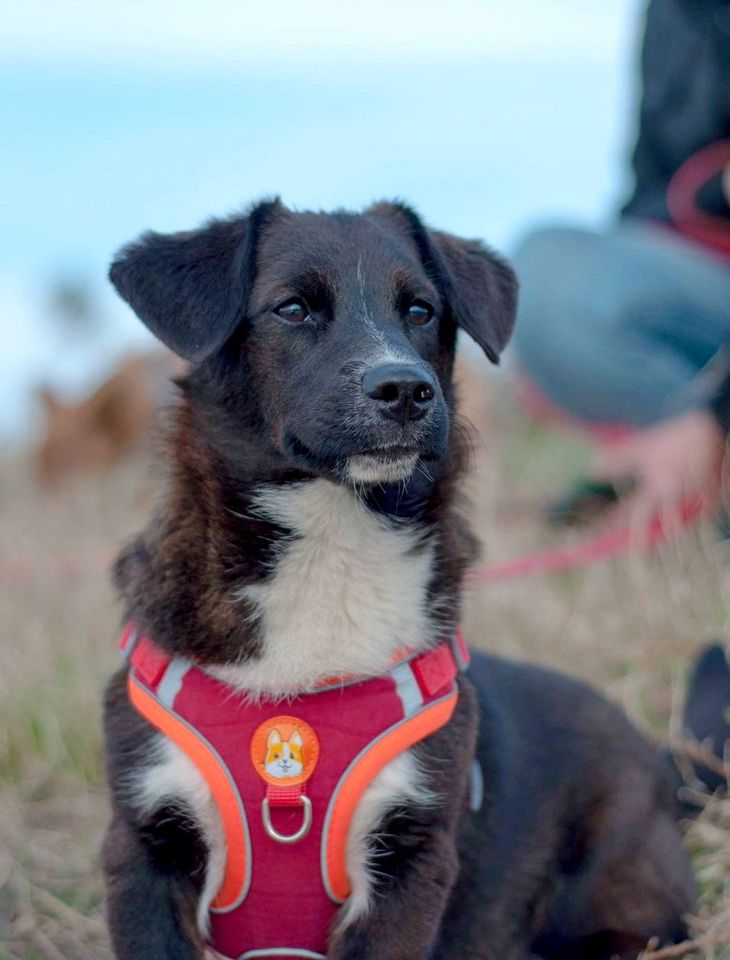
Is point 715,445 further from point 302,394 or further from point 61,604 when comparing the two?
point 302,394

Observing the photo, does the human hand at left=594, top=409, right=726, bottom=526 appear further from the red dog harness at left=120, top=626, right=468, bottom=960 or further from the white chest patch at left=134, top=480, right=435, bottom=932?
the red dog harness at left=120, top=626, right=468, bottom=960

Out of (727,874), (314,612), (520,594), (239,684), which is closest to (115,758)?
(239,684)

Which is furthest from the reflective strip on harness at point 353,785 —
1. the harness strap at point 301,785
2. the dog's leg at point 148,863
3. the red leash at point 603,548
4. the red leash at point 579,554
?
the red leash at point 603,548

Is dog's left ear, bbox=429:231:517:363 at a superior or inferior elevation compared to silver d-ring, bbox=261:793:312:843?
superior

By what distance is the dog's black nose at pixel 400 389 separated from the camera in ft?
8.19

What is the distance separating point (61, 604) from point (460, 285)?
10.5ft

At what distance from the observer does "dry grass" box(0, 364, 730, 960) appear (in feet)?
11.1

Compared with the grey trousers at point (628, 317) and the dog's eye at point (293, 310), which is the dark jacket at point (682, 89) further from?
the dog's eye at point (293, 310)

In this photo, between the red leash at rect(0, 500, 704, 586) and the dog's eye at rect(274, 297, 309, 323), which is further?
the red leash at rect(0, 500, 704, 586)

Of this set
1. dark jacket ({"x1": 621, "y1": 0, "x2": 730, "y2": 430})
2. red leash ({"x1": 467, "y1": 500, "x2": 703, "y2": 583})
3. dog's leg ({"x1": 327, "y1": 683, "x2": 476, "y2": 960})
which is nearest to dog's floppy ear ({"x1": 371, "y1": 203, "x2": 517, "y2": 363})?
dog's leg ({"x1": 327, "y1": 683, "x2": 476, "y2": 960})

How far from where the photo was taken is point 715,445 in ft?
19.0

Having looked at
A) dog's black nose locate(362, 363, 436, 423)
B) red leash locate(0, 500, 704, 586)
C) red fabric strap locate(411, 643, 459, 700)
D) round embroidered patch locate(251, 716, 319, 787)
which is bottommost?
red leash locate(0, 500, 704, 586)

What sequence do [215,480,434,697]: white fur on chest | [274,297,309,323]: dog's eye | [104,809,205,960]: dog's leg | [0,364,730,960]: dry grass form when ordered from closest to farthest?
1. [104,809,205,960]: dog's leg
2. [215,480,434,697]: white fur on chest
3. [274,297,309,323]: dog's eye
4. [0,364,730,960]: dry grass

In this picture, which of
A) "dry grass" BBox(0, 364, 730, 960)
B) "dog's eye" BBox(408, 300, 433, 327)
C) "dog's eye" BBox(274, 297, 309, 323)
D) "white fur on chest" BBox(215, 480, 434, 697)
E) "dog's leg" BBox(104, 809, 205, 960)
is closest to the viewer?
"dog's leg" BBox(104, 809, 205, 960)
